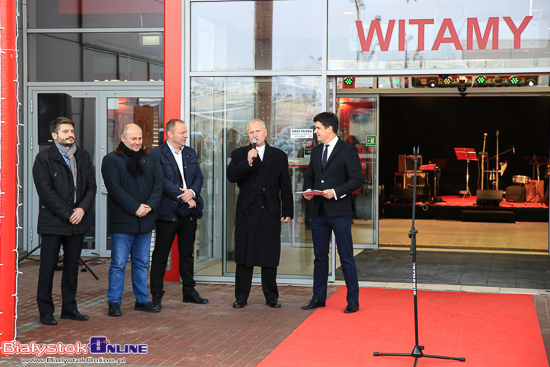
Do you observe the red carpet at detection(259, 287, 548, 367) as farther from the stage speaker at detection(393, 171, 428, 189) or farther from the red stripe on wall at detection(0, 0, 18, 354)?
the stage speaker at detection(393, 171, 428, 189)

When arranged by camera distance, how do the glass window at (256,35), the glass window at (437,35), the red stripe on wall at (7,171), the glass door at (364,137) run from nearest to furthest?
the red stripe on wall at (7,171) → the glass window at (437,35) → the glass window at (256,35) → the glass door at (364,137)

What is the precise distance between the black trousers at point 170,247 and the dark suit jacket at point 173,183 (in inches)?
3.2

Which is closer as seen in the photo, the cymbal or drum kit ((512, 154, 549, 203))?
drum kit ((512, 154, 549, 203))

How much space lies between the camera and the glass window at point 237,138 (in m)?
6.92

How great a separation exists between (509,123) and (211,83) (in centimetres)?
1314

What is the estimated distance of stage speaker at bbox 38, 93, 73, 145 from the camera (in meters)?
8.79

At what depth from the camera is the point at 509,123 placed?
59.7 feet

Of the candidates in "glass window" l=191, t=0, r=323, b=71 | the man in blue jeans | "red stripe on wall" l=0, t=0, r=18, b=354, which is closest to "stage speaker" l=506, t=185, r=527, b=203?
"glass window" l=191, t=0, r=323, b=71

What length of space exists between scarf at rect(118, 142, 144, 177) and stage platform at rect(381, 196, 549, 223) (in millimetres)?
9952

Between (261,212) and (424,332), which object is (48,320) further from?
(424,332)

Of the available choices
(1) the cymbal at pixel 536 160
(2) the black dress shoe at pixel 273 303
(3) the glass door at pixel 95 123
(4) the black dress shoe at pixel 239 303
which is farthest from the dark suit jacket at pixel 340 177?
(1) the cymbal at pixel 536 160

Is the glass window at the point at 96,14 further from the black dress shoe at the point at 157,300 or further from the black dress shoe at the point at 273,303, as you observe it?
the black dress shoe at the point at 273,303

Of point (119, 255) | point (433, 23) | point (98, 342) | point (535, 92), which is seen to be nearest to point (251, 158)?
point (119, 255)

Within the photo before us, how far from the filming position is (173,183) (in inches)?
230
